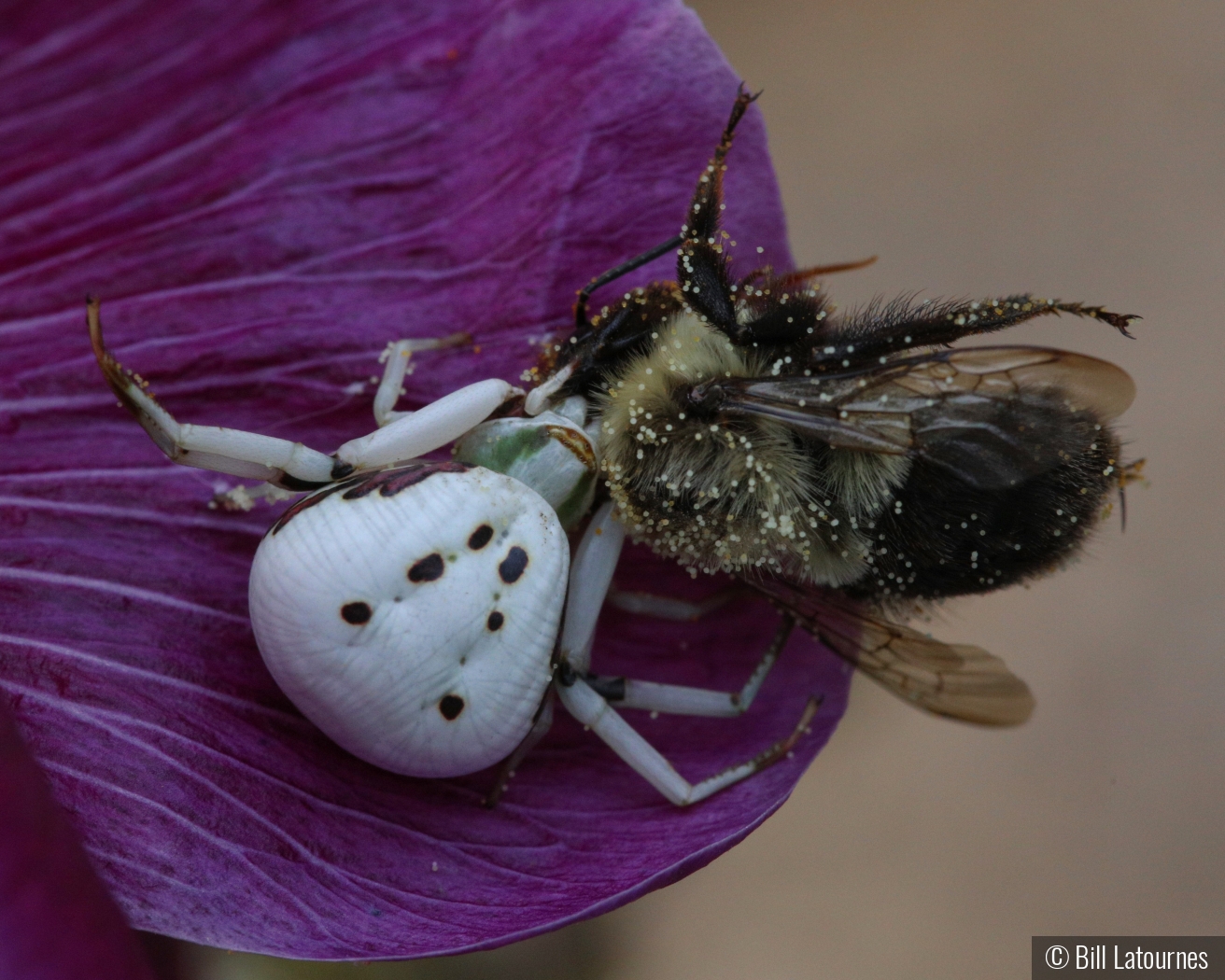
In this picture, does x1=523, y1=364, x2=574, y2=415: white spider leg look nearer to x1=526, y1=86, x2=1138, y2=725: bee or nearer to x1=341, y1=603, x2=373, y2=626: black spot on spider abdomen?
x1=526, y1=86, x2=1138, y2=725: bee

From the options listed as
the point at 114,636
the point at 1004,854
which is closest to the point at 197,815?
the point at 114,636

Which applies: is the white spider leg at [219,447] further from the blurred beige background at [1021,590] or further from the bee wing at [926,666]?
the blurred beige background at [1021,590]

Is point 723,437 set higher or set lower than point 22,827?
higher

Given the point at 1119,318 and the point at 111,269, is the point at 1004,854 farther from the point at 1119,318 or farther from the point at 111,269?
the point at 111,269

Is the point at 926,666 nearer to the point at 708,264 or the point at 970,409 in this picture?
the point at 970,409

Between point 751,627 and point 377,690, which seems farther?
point 751,627

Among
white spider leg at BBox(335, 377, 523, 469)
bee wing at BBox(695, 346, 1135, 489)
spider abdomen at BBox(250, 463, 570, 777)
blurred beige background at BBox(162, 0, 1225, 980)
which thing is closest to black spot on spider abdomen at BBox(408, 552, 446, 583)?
spider abdomen at BBox(250, 463, 570, 777)

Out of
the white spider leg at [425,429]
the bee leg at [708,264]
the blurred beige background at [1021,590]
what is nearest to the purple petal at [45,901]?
the white spider leg at [425,429]
